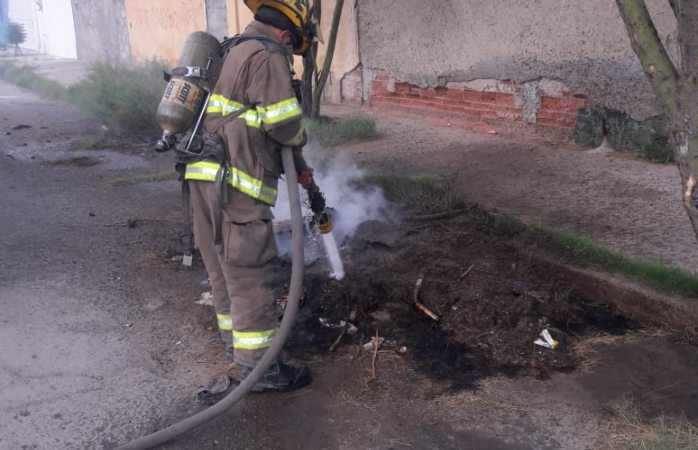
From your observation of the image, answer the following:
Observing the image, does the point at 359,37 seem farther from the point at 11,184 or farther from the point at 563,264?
the point at 563,264

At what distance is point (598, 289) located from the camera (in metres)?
3.85

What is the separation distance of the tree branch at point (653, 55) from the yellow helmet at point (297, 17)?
142 cm

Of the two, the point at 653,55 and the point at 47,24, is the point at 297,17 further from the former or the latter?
the point at 47,24

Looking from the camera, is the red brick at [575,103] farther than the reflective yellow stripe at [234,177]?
Yes

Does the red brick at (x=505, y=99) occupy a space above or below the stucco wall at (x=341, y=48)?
below

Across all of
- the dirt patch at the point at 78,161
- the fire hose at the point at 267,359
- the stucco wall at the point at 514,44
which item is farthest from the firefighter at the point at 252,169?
the dirt patch at the point at 78,161

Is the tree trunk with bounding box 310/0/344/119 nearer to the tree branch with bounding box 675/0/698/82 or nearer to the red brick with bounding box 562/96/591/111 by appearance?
the red brick with bounding box 562/96/591/111

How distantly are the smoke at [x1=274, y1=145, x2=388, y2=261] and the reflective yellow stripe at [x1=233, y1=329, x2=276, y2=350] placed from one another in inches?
52.2

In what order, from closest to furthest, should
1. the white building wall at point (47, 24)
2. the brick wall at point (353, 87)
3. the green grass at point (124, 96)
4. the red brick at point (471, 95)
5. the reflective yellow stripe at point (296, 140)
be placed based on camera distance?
the reflective yellow stripe at point (296, 140)
the red brick at point (471, 95)
the green grass at point (124, 96)
the brick wall at point (353, 87)
the white building wall at point (47, 24)

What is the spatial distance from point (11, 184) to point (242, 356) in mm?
4870

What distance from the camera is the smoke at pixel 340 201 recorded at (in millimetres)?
4598

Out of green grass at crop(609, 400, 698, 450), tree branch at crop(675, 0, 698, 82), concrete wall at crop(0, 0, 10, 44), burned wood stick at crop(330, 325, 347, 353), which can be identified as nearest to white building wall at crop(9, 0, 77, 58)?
concrete wall at crop(0, 0, 10, 44)

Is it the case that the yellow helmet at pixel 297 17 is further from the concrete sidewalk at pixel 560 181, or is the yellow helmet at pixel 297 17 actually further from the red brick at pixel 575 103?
the red brick at pixel 575 103

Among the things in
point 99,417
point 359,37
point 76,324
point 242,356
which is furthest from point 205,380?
point 359,37
